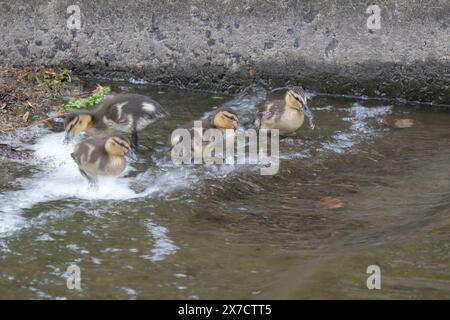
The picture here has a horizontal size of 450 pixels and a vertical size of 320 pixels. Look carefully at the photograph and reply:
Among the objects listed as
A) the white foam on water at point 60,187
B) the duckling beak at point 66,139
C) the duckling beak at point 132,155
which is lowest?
the white foam on water at point 60,187

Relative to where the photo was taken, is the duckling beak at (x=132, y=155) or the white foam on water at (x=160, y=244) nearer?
the white foam on water at (x=160, y=244)

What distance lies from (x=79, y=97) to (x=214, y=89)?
1.09 m

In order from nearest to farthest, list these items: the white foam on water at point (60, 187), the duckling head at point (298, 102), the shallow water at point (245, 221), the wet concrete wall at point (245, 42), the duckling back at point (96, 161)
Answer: the shallow water at point (245, 221)
the white foam on water at point (60, 187)
the duckling back at point (96, 161)
the duckling head at point (298, 102)
the wet concrete wall at point (245, 42)

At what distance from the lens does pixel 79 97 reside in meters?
6.32

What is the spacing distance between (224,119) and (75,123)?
3.13 feet

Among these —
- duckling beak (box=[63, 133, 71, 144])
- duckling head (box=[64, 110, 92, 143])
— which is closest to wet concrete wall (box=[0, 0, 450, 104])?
duckling head (box=[64, 110, 92, 143])

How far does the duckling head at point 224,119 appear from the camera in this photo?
5195mm

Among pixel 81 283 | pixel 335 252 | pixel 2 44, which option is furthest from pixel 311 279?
pixel 2 44

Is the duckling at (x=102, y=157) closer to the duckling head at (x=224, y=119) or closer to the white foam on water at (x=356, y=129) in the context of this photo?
the duckling head at (x=224, y=119)

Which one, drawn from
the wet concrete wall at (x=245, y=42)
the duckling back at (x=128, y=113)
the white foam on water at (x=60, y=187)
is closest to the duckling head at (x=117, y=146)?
the white foam on water at (x=60, y=187)

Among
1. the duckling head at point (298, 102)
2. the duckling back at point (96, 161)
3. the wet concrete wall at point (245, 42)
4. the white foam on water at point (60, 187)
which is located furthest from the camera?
the wet concrete wall at point (245, 42)

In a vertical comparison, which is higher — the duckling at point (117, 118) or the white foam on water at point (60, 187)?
the duckling at point (117, 118)

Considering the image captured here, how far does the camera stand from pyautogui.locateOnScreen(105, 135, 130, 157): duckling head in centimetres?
463

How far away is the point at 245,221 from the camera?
4113 mm
